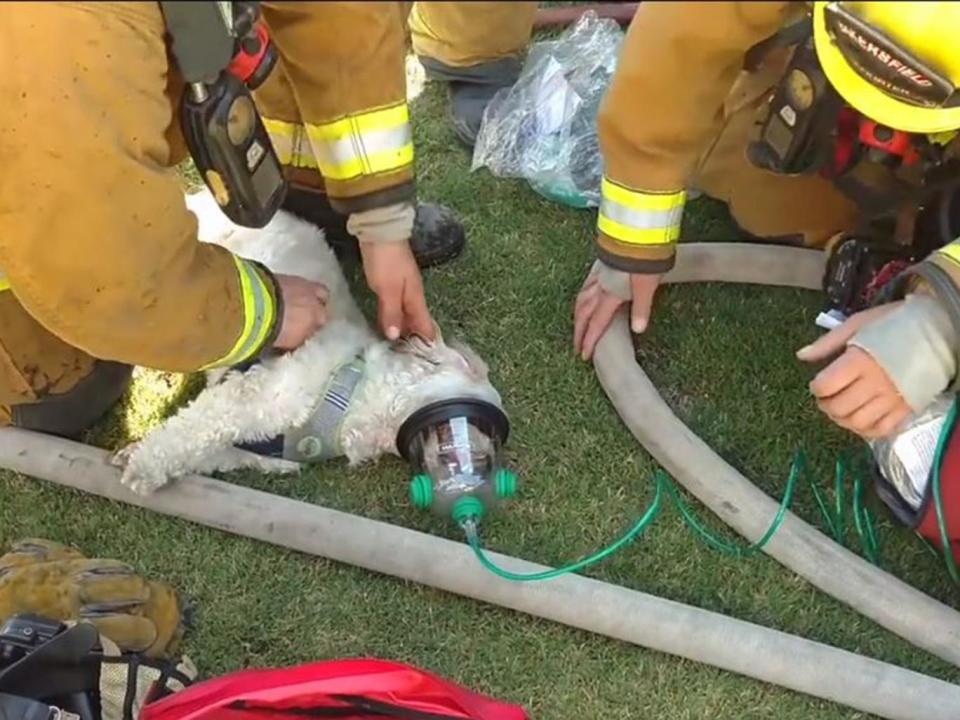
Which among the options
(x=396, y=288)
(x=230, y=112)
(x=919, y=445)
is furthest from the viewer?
(x=396, y=288)

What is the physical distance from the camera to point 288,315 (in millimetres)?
1782

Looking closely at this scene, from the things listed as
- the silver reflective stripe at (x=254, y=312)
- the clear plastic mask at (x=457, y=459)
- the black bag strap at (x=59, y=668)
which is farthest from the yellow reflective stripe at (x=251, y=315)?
the black bag strap at (x=59, y=668)

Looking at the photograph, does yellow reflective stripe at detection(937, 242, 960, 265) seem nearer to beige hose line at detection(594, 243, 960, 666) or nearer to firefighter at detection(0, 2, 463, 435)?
beige hose line at detection(594, 243, 960, 666)

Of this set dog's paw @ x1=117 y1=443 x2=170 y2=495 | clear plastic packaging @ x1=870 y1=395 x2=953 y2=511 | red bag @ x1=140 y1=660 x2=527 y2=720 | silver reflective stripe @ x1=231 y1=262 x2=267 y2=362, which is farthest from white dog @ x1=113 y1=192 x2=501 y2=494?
clear plastic packaging @ x1=870 y1=395 x2=953 y2=511

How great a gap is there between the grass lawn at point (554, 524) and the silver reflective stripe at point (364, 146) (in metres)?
0.51

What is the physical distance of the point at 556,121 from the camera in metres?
2.23

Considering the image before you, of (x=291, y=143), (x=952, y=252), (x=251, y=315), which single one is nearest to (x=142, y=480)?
(x=251, y=315)

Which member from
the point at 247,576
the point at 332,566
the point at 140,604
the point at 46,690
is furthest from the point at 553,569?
the point at 46,690

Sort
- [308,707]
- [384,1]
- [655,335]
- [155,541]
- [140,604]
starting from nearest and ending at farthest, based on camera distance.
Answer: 1. [384,1]
2. [308,707]
3. [140,604]
4. [155,541]
5. [655,335]

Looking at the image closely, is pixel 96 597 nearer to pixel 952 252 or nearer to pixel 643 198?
pixel 643 198

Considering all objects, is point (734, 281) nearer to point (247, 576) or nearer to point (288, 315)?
point (288, 315)

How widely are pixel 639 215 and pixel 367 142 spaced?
0.35 meters

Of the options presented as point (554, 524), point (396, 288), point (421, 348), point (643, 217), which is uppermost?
point (643, 217)

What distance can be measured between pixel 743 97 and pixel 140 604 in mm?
1034
